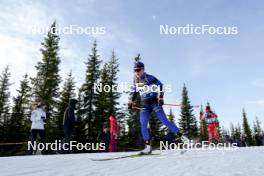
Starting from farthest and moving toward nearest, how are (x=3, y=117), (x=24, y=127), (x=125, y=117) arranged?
(x=3, y=117), (x=125, y=117), (x=24, y=127)

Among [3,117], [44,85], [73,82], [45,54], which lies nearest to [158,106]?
[44,85]

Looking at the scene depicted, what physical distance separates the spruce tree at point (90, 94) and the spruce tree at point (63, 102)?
6.52ft

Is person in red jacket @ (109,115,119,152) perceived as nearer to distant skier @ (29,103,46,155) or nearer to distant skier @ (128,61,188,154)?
distant skier @ (29,103,46,155)

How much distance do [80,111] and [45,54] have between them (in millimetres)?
7686

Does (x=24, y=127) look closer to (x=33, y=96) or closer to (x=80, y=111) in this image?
(x=33, y=96)

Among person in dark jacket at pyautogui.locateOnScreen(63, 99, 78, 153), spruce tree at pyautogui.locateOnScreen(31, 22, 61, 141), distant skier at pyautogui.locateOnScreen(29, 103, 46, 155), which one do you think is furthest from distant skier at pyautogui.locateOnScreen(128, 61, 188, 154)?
spruce tree at pyautogui.locateOnScreen(31, 22, 61, 141)

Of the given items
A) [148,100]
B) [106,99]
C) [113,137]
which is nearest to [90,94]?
[106,99]

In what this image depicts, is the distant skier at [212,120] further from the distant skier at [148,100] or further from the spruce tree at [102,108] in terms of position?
the spruce tree at [102,108]

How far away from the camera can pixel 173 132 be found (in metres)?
6.22

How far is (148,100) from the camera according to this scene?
6215 millimetres

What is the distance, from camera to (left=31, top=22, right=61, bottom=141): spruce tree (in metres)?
28.9

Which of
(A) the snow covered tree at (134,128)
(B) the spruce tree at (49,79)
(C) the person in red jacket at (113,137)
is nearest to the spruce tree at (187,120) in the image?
(A) the snow covered tree at (134,128)

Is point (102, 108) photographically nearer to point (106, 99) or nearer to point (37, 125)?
point (106, 99)

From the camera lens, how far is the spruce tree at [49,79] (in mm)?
28923
